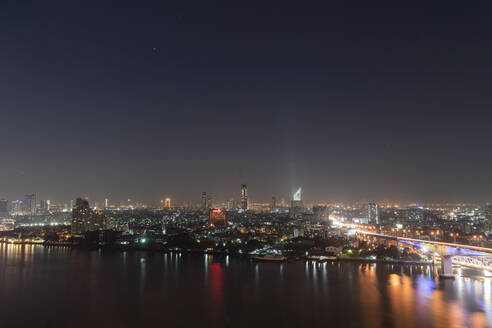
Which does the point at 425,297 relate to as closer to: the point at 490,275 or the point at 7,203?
the point at 490,275

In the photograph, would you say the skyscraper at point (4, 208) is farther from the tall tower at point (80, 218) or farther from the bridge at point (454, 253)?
the bridge at point (454, 253)

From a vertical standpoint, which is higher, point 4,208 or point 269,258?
point 4,208

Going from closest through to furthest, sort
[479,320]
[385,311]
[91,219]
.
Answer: [479,320], [385,311], [91,219]

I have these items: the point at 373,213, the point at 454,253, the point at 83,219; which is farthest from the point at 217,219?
the point at 454,253

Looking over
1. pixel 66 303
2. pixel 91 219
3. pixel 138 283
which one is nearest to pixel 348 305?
pixel 138 283

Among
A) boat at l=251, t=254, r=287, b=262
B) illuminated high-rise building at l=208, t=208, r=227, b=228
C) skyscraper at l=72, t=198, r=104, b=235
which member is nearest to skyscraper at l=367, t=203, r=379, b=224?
illuminated high-rise building at l=208, t=208, r=227, b=228

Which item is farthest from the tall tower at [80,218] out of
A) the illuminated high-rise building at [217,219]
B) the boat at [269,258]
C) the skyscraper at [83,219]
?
Answer: the boat at [269,258]

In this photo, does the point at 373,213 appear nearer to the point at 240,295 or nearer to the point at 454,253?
the point at 454,253

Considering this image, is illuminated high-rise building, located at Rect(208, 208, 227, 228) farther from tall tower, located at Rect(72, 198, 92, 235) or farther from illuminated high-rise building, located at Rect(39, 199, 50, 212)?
illuminated high-rise building, located at Rect(39, 199, 50, 212)
